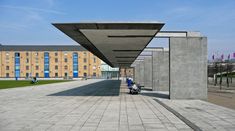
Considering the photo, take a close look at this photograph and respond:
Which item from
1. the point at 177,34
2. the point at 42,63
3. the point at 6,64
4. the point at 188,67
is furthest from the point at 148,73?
the point at 6,64

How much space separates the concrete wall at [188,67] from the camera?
1809cm

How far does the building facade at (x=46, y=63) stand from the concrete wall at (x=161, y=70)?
2693 inches

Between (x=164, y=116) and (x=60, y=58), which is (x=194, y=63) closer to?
(x=164, y=116)

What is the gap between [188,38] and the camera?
18.2m

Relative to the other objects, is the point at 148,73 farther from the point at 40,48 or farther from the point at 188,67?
the point at 40,48

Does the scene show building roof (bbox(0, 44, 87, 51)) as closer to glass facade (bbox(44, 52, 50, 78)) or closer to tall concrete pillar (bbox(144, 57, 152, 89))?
glass facade (bbox(44, 52, 50, 78))

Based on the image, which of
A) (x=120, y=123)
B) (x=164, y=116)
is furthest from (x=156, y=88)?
(x=120, y=123)

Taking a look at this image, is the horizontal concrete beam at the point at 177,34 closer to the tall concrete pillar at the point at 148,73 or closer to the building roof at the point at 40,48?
the tall concrete pillar at the point at 148,73

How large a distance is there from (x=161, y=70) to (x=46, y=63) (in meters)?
72.9

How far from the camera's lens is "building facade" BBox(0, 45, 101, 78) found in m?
93.4

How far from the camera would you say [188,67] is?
18.2 metres

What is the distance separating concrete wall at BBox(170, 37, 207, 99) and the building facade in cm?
7700

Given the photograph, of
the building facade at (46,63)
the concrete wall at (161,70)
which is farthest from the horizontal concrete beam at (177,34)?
the building facade at (46,63)

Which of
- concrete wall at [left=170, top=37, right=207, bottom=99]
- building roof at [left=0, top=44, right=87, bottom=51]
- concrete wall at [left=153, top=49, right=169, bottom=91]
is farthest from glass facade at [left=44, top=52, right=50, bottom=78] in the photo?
concrete wall at [left=170, top=37, right=207, bottom=99]
